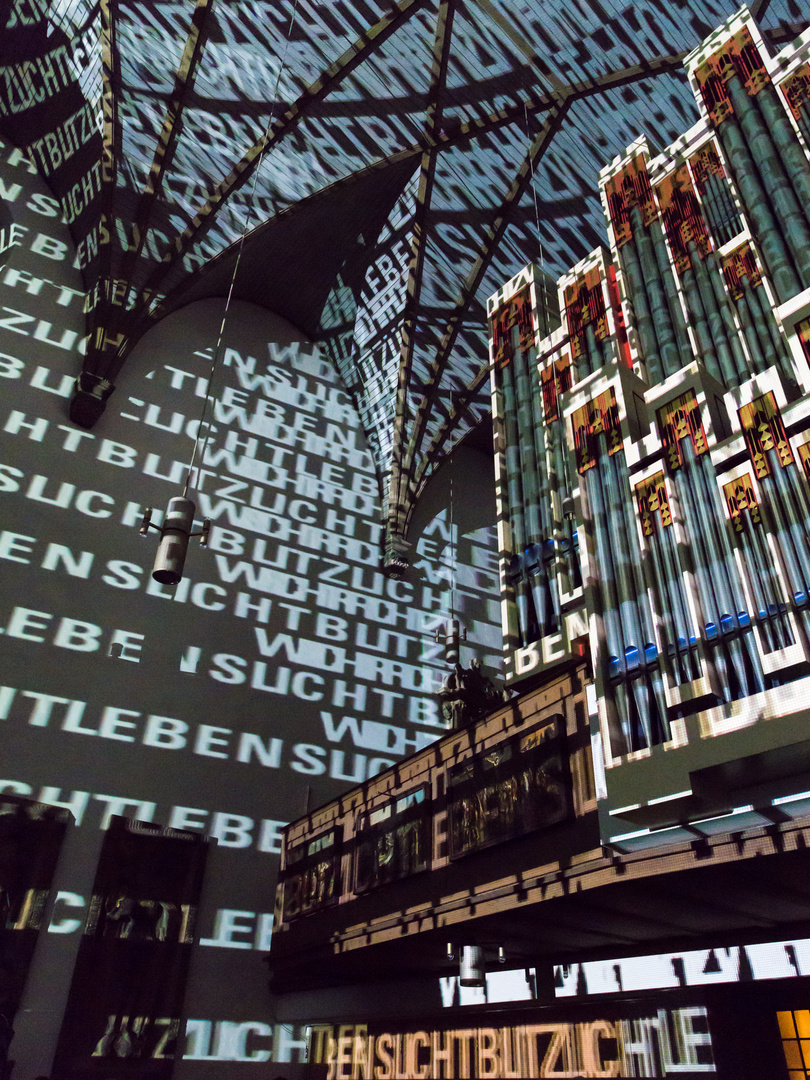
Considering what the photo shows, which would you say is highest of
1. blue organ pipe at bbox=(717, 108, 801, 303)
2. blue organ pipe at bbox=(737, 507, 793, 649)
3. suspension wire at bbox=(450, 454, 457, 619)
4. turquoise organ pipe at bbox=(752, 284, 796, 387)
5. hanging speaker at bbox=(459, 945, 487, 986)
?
suspension wire at bbox=(450, 454, 457, 619)

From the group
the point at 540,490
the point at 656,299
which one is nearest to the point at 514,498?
the point at 540,490

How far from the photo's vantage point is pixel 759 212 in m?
6.96

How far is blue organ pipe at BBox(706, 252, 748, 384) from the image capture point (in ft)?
21.9

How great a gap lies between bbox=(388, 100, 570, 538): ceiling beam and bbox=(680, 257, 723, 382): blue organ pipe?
631cm

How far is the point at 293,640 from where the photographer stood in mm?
13578

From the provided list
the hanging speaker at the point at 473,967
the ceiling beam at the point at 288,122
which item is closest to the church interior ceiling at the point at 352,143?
the ceiling beam at the point at 288,122

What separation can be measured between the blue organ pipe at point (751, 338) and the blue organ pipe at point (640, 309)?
95cm

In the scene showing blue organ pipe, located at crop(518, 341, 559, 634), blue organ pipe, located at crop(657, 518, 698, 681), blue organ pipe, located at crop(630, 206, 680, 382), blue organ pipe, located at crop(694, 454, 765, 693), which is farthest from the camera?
blue organ pipe, located at crop(518, 341, 559, 634)

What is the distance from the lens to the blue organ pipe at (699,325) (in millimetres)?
6957

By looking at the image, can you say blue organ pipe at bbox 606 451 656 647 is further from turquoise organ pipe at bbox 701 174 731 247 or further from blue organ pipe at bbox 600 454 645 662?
turquoise organ pipe at bbox 701 174 731 247

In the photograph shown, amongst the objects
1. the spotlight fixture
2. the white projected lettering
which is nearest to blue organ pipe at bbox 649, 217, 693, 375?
the spotlight fixture

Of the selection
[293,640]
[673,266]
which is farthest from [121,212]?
[673,266]

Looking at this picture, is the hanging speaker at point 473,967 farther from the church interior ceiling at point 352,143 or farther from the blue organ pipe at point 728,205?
the church interior ceiling at point 352,143

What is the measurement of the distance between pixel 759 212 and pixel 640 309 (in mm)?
1477
